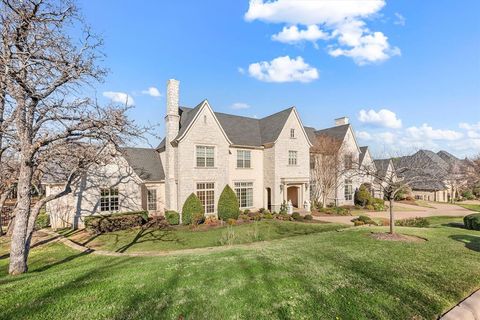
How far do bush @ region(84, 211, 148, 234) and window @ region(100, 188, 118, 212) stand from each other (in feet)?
4.60

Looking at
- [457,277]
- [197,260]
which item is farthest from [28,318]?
[457,277]

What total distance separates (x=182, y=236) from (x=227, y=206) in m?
5.41

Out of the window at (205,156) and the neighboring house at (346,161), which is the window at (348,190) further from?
the window at (205,156)

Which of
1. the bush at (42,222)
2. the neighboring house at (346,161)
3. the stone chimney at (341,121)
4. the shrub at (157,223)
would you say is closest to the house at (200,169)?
the bush at (42,222)

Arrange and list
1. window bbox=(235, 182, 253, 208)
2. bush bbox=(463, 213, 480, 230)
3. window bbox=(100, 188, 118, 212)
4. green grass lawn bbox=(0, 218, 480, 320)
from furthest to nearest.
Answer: window bbox=(235, 182, 253, 208) → window bbox=(100, 188, 118, 212) → bush bbox=(463, 213, 480, 230) → green grass lawn bbox=(0, 218, 480, 320)

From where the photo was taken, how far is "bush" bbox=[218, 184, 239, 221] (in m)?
20.9

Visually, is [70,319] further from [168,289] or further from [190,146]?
[190,146]

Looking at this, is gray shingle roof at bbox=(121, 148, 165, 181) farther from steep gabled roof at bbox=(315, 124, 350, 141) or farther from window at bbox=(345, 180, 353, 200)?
window at bbox=(345, 180, 353, 200)

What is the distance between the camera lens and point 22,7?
7996 mm

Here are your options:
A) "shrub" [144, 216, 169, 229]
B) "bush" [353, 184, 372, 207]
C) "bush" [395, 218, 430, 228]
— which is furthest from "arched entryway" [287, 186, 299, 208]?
"shrub" [144, 216, 169, 229]

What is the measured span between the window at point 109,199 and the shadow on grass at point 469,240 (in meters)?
22.2

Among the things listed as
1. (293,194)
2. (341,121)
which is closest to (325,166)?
(293,194)

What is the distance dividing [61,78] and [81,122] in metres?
1.62

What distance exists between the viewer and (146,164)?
23750 mm
